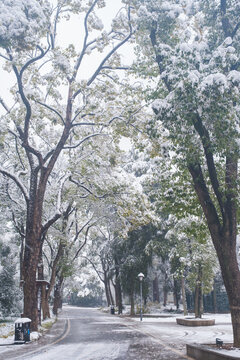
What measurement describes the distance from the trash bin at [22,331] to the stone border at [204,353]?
21.7 feet

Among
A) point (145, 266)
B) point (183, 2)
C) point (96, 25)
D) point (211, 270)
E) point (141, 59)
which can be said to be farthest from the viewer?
point (145, 266)

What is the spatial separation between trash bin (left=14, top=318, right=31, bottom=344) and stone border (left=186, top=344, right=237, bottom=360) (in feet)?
21.7

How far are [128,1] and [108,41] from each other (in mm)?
2923

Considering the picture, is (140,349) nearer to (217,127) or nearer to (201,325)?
(217,127)

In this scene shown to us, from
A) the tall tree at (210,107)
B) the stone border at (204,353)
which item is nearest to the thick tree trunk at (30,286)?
the stone border at (204,353)

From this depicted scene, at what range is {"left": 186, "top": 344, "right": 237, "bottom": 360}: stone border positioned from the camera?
7.14 meters

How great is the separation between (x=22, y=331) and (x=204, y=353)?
303 inches

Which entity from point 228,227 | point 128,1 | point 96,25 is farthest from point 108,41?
point 228,227

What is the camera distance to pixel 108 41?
1561cm

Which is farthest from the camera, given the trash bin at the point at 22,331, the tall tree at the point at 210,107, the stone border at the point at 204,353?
the trash bin at the point at 22,331

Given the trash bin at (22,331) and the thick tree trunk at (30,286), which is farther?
the thick tree trunk at (30,286)

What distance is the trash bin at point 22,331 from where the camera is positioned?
13.0 meters

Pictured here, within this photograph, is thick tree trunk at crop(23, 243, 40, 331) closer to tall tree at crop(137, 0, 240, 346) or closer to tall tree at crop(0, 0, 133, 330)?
tall tree at crop(0, 0, 133, 330)

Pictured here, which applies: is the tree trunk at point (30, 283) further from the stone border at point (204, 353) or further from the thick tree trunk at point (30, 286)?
the stone border at point (204, 353)
